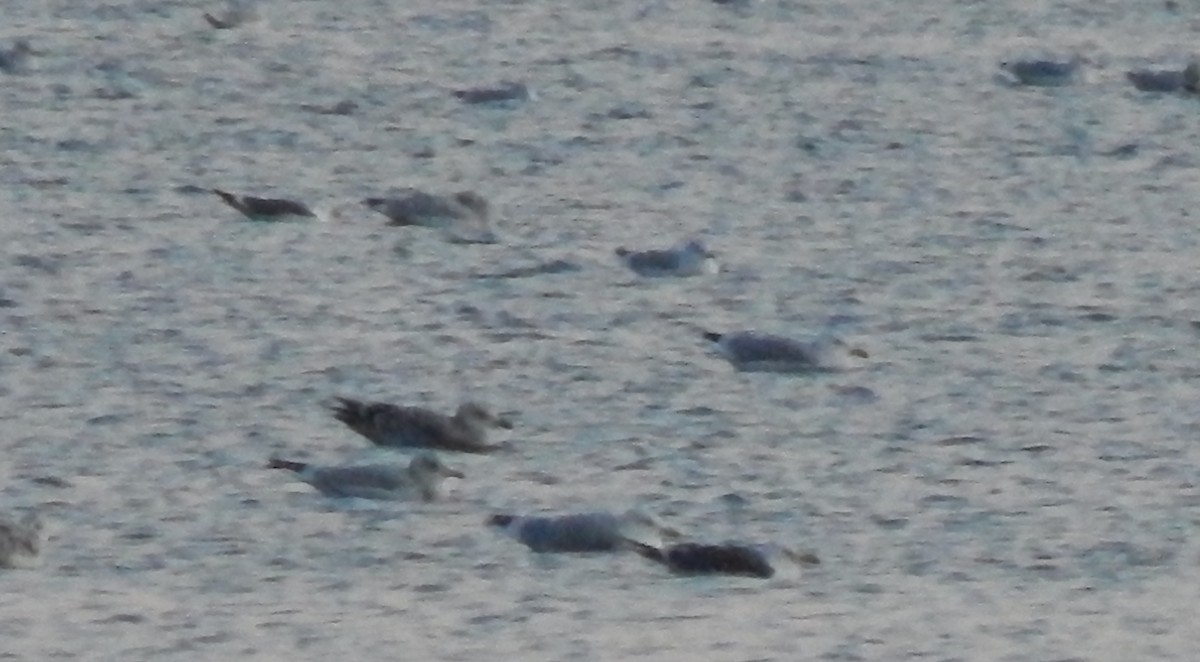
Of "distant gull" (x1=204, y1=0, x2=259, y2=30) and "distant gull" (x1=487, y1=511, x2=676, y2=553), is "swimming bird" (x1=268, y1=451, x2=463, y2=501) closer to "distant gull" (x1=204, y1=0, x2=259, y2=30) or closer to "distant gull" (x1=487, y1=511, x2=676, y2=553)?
"distant gull" (x1=487, y1=511, x2=676, y2=553)

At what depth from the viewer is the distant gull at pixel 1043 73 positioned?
1088 centimetres

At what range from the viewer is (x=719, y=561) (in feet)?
17.8

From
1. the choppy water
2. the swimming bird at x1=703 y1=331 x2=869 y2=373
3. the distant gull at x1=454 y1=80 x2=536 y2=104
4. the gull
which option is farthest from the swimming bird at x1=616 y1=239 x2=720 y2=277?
the gull

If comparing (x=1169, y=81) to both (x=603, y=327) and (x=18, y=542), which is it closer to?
(x=603, y=327)

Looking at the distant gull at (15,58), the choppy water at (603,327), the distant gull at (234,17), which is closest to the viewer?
the choppy water at (603,327)

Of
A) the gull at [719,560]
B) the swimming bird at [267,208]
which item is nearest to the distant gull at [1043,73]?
the swimming bird at [267,208]

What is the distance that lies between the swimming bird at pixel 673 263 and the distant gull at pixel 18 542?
2.75 m

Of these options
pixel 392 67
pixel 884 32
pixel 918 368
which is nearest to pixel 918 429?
pixel 918 368

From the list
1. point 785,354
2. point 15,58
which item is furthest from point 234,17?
point 785,354

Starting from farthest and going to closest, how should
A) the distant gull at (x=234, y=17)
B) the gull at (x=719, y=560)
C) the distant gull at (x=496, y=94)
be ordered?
the distant gull at (x=234, y=17) < the distant gull at (x=496, y=94) < the gull at (x=719, y=560)

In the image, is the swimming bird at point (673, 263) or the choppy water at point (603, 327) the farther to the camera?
the swimming bird at point (673, 263)

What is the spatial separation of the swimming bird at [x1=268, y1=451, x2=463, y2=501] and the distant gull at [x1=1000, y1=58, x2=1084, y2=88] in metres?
5.32

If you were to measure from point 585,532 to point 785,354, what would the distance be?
152 cm

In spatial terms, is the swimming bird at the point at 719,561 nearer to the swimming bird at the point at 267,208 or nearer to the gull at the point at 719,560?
the gull at the point at 719,560
